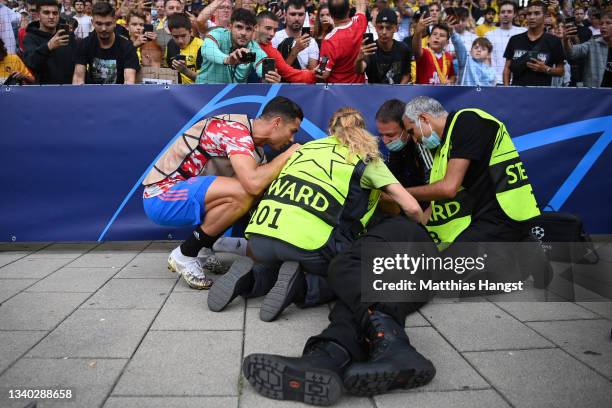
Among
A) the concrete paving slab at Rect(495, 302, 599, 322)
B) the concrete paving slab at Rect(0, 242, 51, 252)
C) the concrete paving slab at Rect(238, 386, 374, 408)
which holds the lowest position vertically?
the concrete paving slab at Rect(0, 242, 51, 252)

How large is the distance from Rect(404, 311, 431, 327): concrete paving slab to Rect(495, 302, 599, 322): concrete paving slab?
57 centimetres

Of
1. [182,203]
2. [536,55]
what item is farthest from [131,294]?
[536,55]

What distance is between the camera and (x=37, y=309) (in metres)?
3.50

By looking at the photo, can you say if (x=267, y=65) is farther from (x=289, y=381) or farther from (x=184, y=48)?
(x=289, y=381)

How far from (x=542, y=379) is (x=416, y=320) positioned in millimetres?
957

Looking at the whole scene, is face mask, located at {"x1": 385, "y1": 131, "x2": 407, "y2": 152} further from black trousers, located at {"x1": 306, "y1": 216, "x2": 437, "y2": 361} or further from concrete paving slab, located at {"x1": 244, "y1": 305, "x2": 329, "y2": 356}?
concrete paving slab, located at {"x1": 244, "y1": 305, "x2": 329, "y2": 356}

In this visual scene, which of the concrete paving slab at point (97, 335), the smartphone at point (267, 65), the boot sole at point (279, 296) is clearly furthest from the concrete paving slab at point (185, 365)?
the smartphone at point (267, 65)

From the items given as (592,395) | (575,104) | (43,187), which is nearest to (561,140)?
(575,104)

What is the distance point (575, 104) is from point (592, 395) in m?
3.36

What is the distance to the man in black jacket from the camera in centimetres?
566

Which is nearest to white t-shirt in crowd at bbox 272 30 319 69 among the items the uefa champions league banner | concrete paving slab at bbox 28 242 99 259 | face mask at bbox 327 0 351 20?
face mask at bbox 327 0 351 20

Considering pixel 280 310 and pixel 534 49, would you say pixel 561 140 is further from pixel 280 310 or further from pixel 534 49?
pixel 280 310

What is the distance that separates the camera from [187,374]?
2.62 meters
